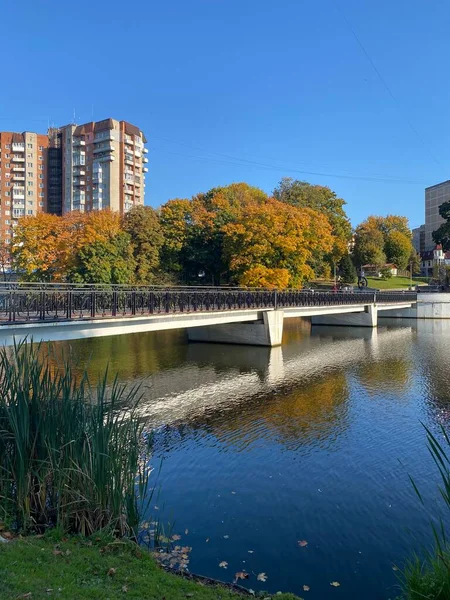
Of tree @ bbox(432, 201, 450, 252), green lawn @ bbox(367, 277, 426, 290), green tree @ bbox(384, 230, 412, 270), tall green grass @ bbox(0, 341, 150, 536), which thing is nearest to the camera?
tall green grass @ bbox(0, 341, 150, 536)

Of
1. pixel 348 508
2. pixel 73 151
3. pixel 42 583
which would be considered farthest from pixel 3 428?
pixel 73 151

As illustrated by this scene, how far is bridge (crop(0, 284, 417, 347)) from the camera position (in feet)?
51.7

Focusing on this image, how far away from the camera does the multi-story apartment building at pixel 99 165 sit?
7856 cm

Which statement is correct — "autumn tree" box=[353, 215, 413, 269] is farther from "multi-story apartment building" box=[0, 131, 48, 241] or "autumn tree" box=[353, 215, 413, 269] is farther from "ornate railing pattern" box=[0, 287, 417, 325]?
"multi-story apartment building" box=[0, 131, 48, 241]

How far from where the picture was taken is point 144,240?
37.4 m

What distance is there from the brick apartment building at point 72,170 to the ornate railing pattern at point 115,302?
5409cm

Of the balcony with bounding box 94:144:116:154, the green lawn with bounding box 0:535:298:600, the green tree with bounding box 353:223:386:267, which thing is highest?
the balcony with bounding box 94:144:116:154

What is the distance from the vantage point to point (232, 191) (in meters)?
51.1

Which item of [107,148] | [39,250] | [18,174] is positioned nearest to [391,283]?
[107,148]

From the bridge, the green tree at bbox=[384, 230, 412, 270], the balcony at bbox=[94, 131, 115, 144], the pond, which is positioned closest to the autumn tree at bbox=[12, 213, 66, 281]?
the bridge

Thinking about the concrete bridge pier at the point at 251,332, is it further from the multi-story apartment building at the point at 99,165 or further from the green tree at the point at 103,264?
the multi-story apartment building at the point at 99,165

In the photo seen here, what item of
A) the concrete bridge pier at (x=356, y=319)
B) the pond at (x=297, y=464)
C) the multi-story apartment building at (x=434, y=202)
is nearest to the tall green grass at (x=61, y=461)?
the pond at (x=297, y=464)

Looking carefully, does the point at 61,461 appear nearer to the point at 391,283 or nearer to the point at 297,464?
the point at 297,464

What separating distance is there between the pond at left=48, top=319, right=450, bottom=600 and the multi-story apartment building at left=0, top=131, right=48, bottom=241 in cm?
6672
